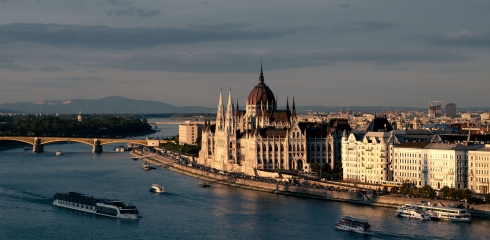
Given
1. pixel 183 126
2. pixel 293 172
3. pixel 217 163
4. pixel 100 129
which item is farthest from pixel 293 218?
pixel 100 129

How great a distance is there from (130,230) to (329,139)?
30142 mm

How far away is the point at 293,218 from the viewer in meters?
47.0

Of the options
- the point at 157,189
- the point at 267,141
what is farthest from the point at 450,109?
the point at 157,189

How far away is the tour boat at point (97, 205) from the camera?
4781cm

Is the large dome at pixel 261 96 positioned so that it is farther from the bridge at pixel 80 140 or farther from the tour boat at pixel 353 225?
the tour boat at pixel 353 225

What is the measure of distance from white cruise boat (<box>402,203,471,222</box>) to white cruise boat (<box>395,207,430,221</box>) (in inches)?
14.8

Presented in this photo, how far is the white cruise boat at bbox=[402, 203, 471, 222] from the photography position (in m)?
45.3

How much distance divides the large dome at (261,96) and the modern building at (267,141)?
8 cm

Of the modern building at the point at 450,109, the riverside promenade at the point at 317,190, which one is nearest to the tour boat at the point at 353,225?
the riverside promenade at the point at 317,190

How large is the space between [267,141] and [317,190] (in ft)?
51.0

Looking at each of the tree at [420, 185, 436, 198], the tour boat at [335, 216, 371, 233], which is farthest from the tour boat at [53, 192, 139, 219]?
the tree at [420, 185, 436, 198]

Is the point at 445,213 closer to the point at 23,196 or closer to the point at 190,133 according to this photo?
the point at 23,196

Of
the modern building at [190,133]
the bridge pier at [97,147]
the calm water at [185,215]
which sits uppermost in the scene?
the modern building at [190,133]

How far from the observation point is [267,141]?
234ft
